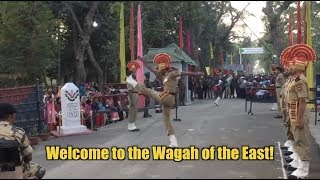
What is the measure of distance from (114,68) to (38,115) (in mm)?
17984

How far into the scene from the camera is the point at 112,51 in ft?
89.0

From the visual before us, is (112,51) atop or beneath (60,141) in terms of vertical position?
atop

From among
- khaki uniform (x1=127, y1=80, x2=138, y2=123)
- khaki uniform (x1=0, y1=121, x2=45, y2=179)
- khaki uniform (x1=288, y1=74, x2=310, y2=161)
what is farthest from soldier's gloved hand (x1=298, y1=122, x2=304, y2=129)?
khaki uniform (x1=127, y1=80, x2=138, y2=123)

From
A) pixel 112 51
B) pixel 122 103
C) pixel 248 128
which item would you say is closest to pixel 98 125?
pixel 122 103

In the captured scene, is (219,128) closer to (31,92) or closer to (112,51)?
(31,92)

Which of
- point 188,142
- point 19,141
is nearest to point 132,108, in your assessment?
point 188,142
